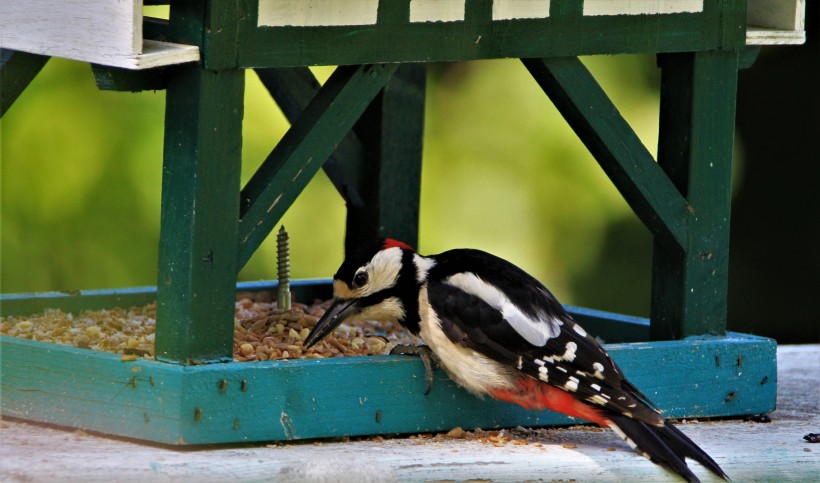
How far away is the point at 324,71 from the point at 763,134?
221 cm

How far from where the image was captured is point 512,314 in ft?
14.6

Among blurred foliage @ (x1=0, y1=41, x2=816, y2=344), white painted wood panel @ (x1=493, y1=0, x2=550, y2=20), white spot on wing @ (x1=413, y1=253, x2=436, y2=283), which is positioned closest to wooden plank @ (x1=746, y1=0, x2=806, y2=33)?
white painted wood panel @ (x1=493, y1=0, x2=550, y2=20)

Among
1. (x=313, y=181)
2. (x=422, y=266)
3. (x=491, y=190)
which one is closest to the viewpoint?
(x=422, y=266)

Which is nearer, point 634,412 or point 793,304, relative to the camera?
point 634,412

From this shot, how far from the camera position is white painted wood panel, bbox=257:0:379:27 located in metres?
4.21

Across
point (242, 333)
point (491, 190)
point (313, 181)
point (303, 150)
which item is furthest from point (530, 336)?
point (491, 190)

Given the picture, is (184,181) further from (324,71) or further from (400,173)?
(324,71)

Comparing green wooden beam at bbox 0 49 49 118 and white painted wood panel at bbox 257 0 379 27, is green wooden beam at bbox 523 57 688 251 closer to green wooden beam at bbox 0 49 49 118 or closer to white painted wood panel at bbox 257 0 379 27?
white painted wood panel at bbox 257 0 379 27

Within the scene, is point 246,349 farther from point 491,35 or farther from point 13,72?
point 13,72

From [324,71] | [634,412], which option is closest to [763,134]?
[324,71]

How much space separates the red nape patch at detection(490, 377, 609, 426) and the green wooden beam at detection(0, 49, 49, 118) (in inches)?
66.2

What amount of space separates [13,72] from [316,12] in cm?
117

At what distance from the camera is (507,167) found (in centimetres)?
779

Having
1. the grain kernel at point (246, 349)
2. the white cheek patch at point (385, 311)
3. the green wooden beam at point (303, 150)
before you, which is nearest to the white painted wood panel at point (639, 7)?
the green wooden beam at point (303, 150)
